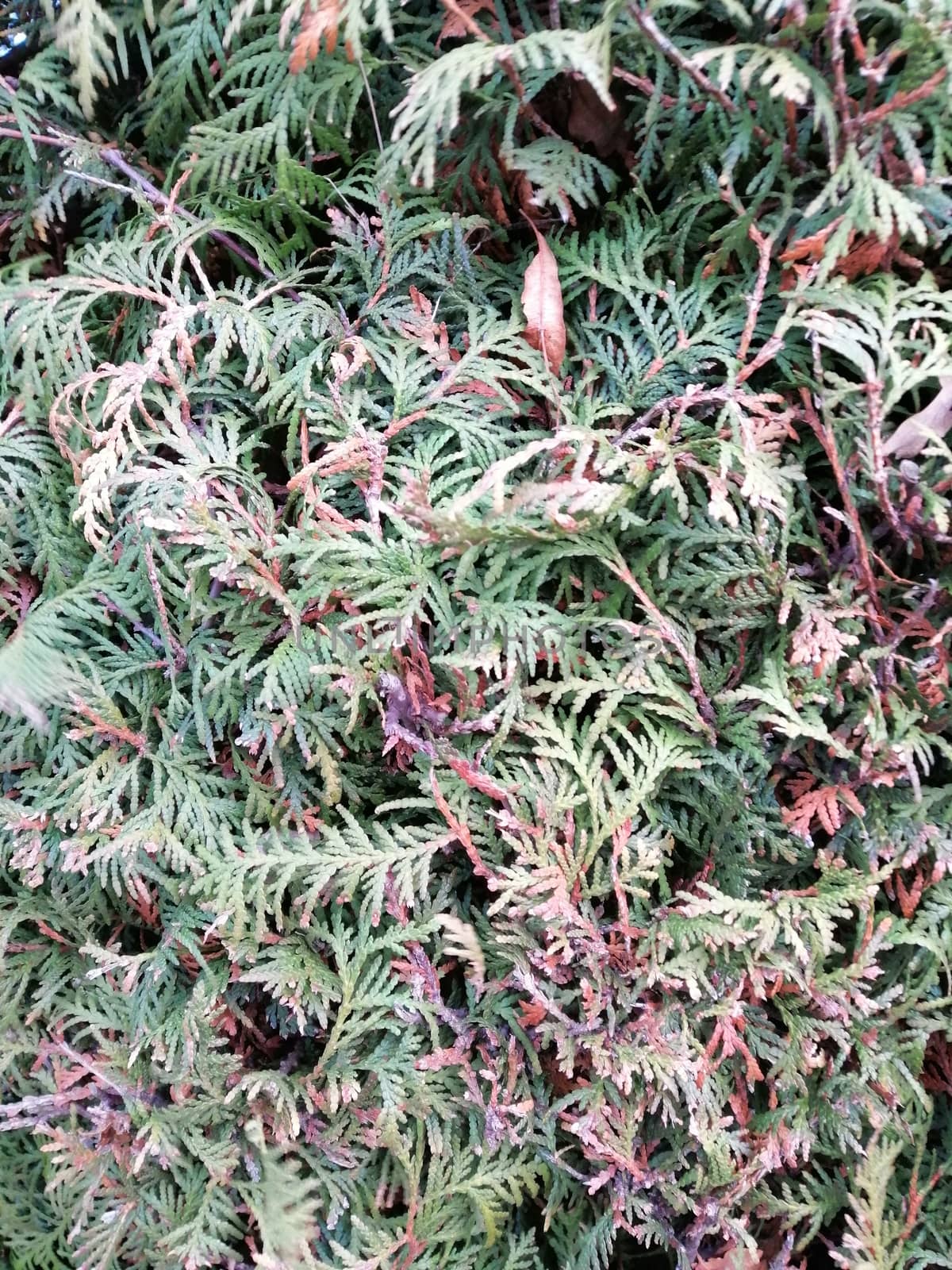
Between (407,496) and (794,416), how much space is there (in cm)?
50

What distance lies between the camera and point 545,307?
1.10 metres

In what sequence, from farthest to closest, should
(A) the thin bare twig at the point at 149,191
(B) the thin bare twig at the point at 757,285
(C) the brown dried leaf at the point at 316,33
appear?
(A) the thin bare twig at the point at 149,191 → (B) the thin bare twig at the point at 757,285 → (C) the brown dried leaf at the point at 316,33

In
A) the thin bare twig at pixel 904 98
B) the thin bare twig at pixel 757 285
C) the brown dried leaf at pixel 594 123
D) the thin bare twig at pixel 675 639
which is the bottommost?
the thin bare twig at pixel 675 639

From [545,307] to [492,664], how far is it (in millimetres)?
478

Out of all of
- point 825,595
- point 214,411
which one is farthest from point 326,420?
point 825,595

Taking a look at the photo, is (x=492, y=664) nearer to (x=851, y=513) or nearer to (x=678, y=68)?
(x=851, y=513)

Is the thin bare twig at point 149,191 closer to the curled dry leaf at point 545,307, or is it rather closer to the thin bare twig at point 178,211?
the thin bare twig at point 178,211

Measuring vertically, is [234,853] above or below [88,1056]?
above

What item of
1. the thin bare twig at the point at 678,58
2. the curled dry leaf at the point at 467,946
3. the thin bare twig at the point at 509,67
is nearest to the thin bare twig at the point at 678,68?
the thin bare twig at the point at 678,58

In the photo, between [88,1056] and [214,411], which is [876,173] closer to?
[214,411]

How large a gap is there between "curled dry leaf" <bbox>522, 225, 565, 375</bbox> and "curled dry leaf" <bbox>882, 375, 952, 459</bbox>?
43cm

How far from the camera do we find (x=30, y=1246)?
1.19 metres

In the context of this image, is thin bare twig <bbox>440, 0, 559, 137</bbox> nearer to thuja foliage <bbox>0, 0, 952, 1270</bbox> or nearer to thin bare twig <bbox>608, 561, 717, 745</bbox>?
thuja foliage <bbox>0, 0, 952, 1270</bbox>

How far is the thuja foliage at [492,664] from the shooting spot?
1.01 metres
